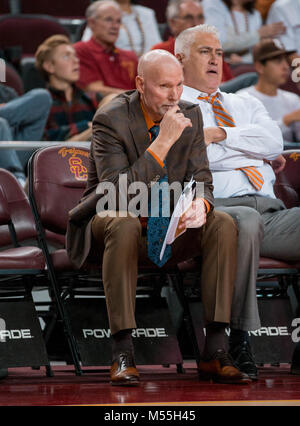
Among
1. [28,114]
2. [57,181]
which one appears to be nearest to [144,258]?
[57,181]

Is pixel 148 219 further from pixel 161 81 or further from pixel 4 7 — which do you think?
pixel 4 7

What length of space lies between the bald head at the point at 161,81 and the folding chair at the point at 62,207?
568 millimetres

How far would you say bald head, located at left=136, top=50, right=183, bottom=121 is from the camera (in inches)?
114

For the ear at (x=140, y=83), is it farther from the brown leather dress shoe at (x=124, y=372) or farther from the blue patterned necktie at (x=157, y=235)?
the brown leather dress shoe at (x=124, y=372)

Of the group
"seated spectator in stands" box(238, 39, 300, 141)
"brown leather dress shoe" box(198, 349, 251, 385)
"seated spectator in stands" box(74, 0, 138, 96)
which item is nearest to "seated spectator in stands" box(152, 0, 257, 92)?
"seated spectator in stands" box(74, 0, 138, 96)

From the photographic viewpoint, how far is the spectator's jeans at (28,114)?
4.76 m

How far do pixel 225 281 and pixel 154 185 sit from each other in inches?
16.6

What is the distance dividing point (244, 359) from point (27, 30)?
3.99 meters

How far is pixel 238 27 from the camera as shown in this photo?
6430 millimetres

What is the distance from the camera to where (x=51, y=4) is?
691 cm

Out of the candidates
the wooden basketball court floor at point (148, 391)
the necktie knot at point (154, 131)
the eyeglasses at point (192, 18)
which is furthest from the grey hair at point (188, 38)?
the eyeglasses at point (192, 18)

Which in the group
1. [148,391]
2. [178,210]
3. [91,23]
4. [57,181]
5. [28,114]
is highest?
[91,23]

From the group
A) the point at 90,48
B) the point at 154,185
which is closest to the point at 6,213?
the point at 154,185

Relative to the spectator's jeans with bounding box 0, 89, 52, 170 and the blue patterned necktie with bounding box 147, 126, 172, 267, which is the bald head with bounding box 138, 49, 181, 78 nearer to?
the blue patterned necktie with bounding box 147, 126, 172, 267
